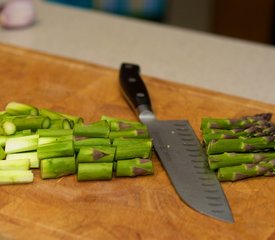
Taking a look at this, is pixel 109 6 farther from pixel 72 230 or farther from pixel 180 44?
pixel 72 230

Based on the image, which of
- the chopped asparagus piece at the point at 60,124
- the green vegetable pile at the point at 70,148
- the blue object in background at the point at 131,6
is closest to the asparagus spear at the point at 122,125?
the green vegetable pile at the point at 70,148

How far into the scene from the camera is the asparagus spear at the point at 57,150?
1.61 m

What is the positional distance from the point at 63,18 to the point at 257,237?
1.62 meters

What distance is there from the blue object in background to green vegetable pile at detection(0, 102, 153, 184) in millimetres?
1757

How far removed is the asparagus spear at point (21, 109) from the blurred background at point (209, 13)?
1.72 metres

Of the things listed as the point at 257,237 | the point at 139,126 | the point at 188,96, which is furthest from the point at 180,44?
the point at 257,237

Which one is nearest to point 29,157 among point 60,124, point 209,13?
point 60,124

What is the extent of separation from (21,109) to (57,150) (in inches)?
10.6

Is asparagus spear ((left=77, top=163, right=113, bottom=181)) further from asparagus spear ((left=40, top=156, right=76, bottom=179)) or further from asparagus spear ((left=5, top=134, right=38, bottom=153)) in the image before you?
asparagus spear ((left=5, top=134, right=38, bottom=153))

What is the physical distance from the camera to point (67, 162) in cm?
160

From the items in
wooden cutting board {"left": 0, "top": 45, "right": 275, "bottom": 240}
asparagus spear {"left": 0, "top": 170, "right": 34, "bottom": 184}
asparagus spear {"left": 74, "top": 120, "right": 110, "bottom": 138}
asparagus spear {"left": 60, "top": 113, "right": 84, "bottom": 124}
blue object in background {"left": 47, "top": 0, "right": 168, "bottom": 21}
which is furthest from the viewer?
blue object in background {"left": 47, "top": 0, "right": 168, "bottom": 21}

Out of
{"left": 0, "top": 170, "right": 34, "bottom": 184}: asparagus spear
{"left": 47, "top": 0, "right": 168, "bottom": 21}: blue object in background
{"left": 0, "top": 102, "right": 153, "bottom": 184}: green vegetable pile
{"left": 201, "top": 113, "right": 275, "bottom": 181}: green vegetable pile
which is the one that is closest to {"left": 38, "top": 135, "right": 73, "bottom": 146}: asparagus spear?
{"left": 0, "top": 102, "right": 153, "bottom": 184}: green vegetable pile

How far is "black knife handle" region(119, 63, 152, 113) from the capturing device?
1.90 metres

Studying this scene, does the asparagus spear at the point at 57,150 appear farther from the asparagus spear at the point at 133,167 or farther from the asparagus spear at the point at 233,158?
the asparagus spear at the point at 233,158
